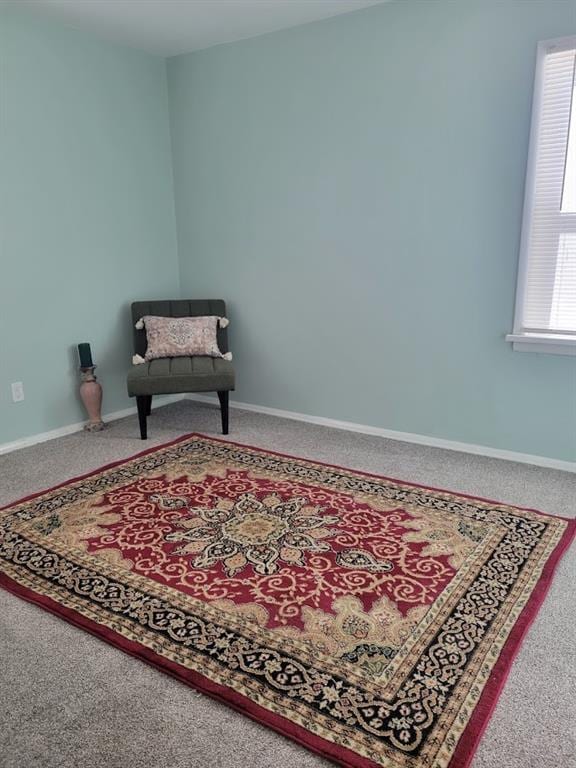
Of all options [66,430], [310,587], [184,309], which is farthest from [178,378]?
[310,587]

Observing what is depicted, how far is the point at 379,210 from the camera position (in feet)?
11.0

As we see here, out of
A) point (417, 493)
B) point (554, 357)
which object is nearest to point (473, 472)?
point (417, 493)

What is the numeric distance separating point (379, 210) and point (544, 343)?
3.86ft

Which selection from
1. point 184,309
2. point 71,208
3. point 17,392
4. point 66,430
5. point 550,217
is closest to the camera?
point 550,217

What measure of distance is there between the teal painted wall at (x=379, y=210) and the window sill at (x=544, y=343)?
0.07 meters

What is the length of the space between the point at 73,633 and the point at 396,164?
2763mm

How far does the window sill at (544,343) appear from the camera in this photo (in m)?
2.88

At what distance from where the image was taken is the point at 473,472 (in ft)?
9.96

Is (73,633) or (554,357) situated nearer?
(73,633)

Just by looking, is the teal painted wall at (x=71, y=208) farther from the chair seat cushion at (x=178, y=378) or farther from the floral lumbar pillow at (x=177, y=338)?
the chair seat cushion at (x=178, y=378)

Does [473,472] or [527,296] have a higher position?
[527,296]

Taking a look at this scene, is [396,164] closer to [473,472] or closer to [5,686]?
[473,472]

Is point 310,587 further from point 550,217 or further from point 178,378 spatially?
point 550,217

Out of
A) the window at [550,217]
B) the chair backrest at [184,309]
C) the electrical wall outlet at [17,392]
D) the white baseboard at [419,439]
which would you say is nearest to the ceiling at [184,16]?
the window at [550,217]
